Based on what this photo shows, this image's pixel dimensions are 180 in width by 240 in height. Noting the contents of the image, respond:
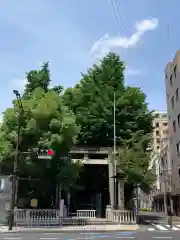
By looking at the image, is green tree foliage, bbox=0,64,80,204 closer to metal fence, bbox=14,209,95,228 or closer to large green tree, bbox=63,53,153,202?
metal fence, bbox=14,209,95,228

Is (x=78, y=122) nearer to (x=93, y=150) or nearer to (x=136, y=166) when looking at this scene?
(x=93, y=150)

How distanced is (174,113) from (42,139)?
2781 centimetres

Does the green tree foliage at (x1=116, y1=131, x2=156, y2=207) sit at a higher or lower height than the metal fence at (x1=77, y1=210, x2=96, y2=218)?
higher

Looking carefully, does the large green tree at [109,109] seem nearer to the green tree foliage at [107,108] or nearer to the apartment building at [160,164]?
the green tree foliage at [107,108]

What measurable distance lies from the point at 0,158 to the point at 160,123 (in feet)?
269

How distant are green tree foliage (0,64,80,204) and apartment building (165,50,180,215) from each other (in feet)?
76.0

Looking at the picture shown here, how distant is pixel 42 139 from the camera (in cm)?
2531

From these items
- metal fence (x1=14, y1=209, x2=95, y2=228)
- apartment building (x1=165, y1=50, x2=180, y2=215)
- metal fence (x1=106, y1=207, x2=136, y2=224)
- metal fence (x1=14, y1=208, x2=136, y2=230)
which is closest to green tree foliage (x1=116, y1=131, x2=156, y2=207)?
metal fence (x1=106, y1=207, x2=136, y2=224)

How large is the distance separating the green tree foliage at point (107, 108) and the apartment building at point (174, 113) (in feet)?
36.2

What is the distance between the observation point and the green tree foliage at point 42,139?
2520 centimetres

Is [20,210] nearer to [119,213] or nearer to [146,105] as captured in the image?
[119,213]

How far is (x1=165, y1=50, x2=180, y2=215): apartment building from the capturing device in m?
45.7

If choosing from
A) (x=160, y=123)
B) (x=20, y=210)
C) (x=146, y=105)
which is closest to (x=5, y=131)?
(x=20, y=210)

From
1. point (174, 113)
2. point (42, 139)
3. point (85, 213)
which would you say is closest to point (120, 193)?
point (85, 213)
